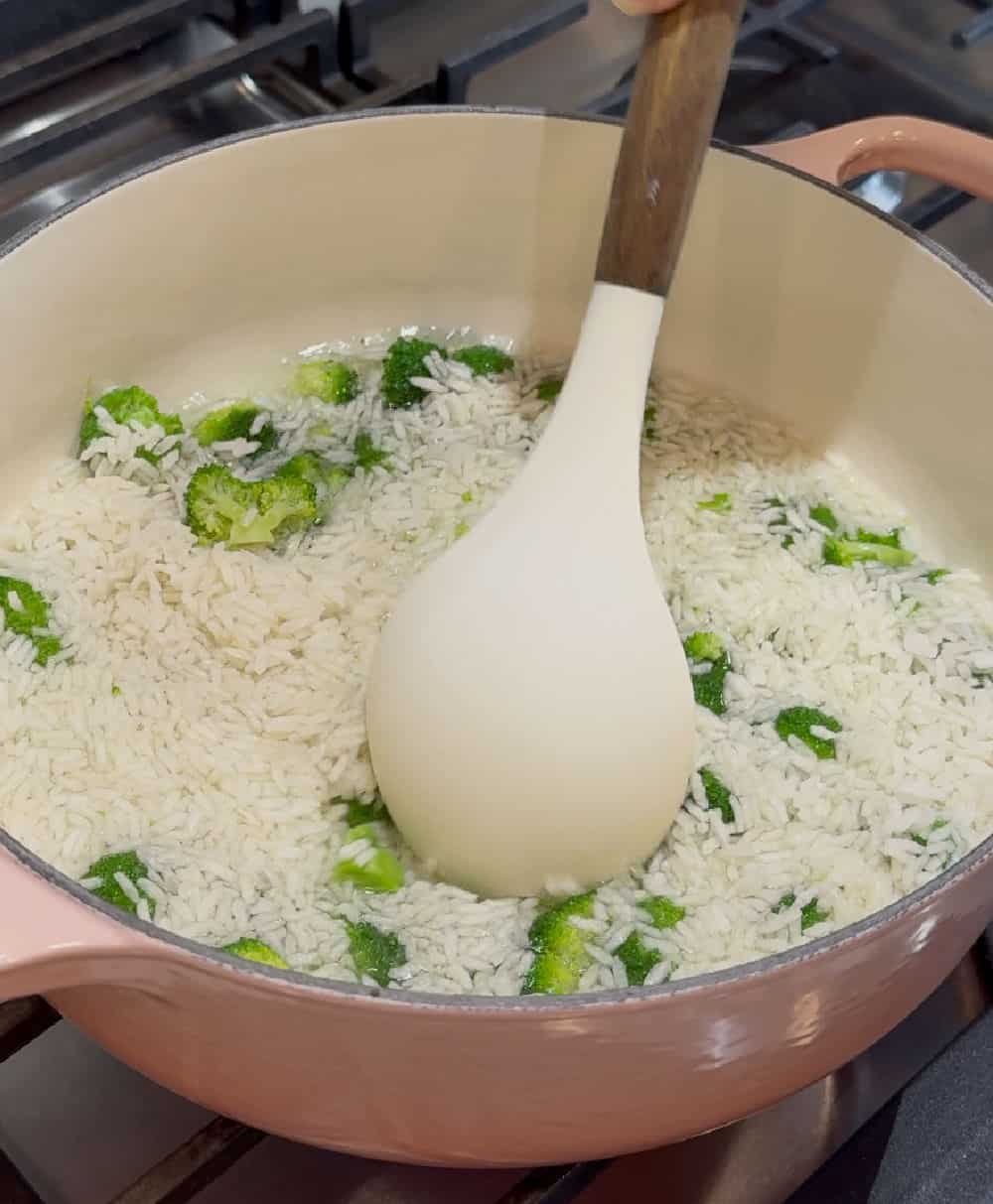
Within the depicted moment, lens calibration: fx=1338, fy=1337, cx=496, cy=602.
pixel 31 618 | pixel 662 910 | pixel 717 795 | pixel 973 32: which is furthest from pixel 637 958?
pixel 973 32

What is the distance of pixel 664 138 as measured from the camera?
100 cm

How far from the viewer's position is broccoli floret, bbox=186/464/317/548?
3.87 ft

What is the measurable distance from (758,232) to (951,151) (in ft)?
0.61

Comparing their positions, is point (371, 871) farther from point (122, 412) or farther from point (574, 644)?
point (122, 412)

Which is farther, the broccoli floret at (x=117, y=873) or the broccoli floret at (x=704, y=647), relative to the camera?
the broccoli floret at (x=704, y=647)

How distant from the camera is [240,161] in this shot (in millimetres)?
1184

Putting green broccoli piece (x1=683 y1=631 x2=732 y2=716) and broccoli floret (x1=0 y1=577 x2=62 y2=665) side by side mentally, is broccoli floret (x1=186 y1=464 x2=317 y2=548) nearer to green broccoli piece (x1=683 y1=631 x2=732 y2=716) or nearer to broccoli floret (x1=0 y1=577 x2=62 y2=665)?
broccoli floret (x1=0 y1=577 x2=62 y2=665)

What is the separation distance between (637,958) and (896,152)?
72 cm

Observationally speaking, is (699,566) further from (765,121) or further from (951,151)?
(765,121)

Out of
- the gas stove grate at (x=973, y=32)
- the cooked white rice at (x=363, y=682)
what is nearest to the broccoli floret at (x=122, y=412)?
the cooked white rice at (x=363, y=682)

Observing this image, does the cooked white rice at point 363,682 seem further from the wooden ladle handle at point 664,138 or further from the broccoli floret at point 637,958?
the wooden ladle handle at point 664,138

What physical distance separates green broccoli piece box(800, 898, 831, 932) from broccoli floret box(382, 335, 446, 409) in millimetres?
649

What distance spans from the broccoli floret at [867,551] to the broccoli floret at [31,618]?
69 cm

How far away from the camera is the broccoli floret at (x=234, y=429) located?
1291mm
